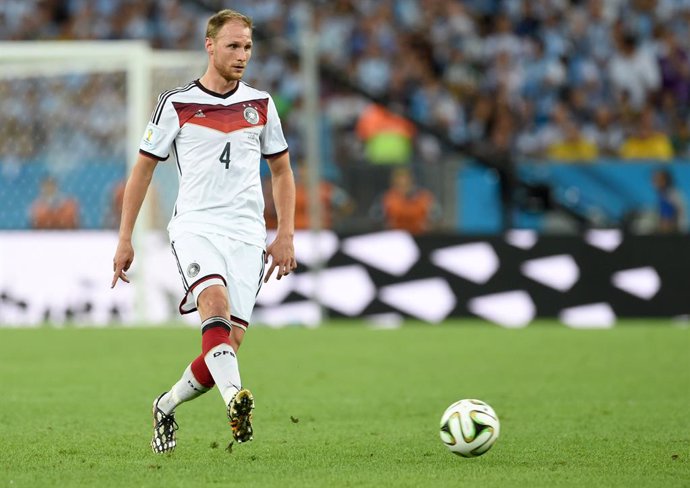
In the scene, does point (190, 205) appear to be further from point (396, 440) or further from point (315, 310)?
point (315, 310)

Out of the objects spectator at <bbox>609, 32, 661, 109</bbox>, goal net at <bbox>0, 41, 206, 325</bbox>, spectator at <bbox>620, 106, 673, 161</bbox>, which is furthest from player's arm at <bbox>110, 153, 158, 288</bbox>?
spectator at <bbox>609, 32, 661, 109</bbox>

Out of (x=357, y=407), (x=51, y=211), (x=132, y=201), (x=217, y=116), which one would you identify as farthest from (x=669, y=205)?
(x=132, y=201)

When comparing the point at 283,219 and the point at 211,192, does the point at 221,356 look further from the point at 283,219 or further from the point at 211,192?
the point at 283,219

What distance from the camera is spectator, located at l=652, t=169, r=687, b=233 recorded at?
18.3m

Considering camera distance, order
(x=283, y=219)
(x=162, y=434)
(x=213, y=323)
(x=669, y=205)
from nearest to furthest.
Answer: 1. (x=213, y=323)
2. (x=162, y=434)
3. (x=283, y=219)
4. (x=669, y=205)

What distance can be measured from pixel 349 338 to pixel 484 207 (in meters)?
4.44

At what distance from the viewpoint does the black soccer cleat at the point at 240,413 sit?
6121 millimetres

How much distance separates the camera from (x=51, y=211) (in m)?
18.0

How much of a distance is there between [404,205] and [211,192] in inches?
453

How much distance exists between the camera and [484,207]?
62.0 ft

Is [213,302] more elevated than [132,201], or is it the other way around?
[132,201]

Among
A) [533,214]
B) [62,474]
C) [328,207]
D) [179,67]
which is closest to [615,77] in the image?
[533,214]

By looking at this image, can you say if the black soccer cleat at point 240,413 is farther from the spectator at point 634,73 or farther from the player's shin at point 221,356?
the spectator at point 634,73

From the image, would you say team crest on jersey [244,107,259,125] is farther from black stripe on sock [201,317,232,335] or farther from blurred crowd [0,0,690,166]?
blurred crowd [0,0,690,166]
